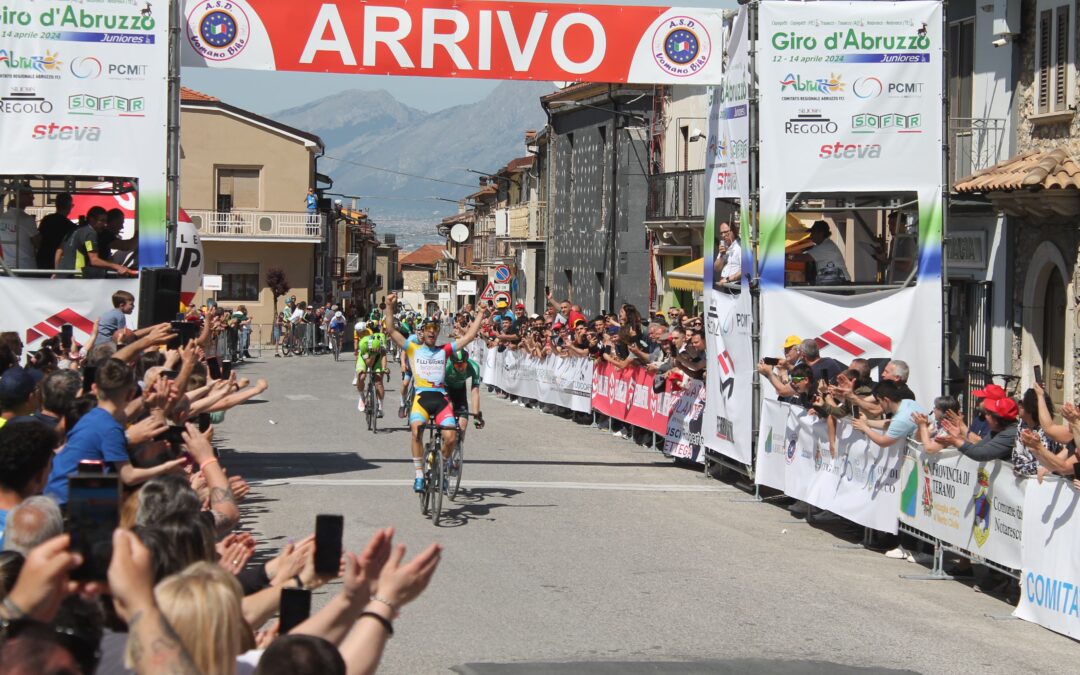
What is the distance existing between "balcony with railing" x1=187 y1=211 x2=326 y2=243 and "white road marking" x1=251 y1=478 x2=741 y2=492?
Result: 162 ft

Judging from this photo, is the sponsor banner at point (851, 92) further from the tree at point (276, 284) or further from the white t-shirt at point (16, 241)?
the tree at point (276, 284)

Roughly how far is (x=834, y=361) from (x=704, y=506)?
2.07 m

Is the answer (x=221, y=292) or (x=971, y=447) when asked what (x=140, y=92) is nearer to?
(x=971, y=447)

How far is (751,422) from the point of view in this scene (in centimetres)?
1567

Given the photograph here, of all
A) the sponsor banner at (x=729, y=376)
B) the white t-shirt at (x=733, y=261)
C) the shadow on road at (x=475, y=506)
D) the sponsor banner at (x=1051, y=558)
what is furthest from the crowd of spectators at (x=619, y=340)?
the sponsor banner at (x=1051, y=558)

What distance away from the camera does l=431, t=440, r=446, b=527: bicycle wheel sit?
12945 millimetres

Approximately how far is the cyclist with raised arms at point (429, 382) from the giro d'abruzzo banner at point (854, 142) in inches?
141

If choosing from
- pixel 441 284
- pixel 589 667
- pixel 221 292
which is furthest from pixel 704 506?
pixel 441 284

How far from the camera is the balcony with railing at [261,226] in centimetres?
6397

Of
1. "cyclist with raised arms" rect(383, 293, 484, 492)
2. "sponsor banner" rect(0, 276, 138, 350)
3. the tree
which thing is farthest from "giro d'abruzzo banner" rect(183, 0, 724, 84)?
the tree

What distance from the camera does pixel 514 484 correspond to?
15773 millimetres

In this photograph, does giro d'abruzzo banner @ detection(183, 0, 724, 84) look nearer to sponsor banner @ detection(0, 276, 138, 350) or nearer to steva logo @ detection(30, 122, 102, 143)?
steva logo @ detection(30, 122, 102, 143)

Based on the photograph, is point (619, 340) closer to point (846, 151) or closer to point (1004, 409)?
point (846, 151)

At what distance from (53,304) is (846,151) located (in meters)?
8.54
